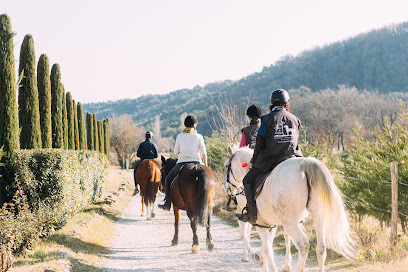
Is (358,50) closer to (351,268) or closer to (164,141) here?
(164,141)

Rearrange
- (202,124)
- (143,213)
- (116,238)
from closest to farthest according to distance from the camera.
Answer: (116,238) → (143,213) → (202,124)

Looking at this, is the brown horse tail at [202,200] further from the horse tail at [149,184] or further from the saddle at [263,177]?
the horse tail at [149,184]

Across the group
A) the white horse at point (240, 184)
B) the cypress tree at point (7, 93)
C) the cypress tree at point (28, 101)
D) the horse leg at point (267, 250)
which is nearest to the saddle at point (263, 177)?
the horse leg at point (267, 250)

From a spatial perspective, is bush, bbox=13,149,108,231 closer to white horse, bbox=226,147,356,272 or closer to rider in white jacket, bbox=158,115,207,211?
rider in white jacket, bbox=158,115,207,211

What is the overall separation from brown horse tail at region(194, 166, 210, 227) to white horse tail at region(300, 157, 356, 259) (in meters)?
3.21

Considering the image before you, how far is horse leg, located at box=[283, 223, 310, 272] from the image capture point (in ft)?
14.5

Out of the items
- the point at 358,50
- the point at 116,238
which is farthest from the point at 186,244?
the point at 358,50

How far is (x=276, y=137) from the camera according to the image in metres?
5.08

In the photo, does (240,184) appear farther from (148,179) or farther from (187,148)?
(148,179)

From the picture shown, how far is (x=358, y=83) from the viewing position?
344ft

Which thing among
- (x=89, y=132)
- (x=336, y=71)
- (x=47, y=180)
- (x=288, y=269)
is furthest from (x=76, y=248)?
(x=336, y=71)

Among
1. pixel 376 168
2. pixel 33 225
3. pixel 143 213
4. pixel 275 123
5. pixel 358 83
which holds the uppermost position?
pixel 358 83

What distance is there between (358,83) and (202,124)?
47548mm

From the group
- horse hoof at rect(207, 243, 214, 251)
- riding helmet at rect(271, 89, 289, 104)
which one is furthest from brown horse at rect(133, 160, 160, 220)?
riding helmet at rect(271, 89, 289, 104)
